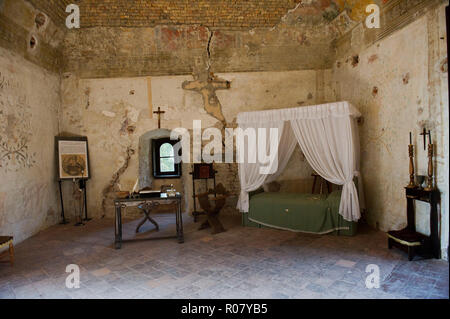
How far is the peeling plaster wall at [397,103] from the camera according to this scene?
4332mm

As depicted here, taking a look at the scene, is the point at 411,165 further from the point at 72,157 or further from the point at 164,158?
the point at 164,158

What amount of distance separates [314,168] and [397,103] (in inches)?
72.0

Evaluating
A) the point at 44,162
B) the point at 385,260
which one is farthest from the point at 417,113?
the point at 44,162

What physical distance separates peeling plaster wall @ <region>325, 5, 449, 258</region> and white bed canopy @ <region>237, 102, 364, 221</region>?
0.41 meters

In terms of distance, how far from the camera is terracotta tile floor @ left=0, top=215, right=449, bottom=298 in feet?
11.4

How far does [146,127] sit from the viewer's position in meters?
7.54

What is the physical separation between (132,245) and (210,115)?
3697 millimetres

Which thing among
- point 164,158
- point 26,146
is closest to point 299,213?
point 26,146

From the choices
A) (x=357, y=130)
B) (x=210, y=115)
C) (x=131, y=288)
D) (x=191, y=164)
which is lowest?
(x=131, y=288)

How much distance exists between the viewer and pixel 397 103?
5215 mm

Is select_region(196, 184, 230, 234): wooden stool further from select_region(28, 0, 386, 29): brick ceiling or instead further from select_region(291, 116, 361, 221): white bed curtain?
select_region(28, 0, 386, 29): brick ceiling

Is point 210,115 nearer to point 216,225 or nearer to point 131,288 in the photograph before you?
point 216,225

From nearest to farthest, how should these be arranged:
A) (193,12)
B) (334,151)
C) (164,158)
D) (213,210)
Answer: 1. (334,151)
2. (213,210)
3. (193,12)
4. (164,158)

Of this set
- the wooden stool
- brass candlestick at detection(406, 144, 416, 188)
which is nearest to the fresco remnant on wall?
the wooden stool
